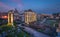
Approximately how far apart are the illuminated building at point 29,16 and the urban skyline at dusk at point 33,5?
3.0 inches

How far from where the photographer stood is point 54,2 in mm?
2242

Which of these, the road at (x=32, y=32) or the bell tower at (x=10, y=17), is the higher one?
the bell tower at (x=10, y=17)

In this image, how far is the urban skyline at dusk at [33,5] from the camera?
223 centimetres

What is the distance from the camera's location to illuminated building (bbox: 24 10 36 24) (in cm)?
220

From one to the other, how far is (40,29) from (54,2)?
553 millimetres

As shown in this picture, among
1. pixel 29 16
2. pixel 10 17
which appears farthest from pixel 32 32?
pixel 10 17

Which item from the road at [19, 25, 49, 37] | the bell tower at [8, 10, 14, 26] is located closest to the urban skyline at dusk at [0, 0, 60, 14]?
the bell tower at [8, 10, 14, 26]

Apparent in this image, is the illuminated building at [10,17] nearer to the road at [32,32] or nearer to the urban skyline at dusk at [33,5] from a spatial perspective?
the urban skyline at dusk at [33,5]

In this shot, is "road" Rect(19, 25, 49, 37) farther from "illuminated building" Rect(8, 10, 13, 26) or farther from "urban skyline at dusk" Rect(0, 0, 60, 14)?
"urban skyline at dusk" Rect(0, 0, 60, 14)

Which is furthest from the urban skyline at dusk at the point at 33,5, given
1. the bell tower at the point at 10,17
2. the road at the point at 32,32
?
the road at the point at 32,32

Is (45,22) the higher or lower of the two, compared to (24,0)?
lower

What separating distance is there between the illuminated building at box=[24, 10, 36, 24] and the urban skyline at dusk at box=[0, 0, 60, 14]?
0.08 m

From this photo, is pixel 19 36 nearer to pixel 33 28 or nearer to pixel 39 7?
pixel 33 28

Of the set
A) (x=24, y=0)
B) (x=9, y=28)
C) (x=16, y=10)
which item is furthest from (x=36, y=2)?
(x=9, y=28)
